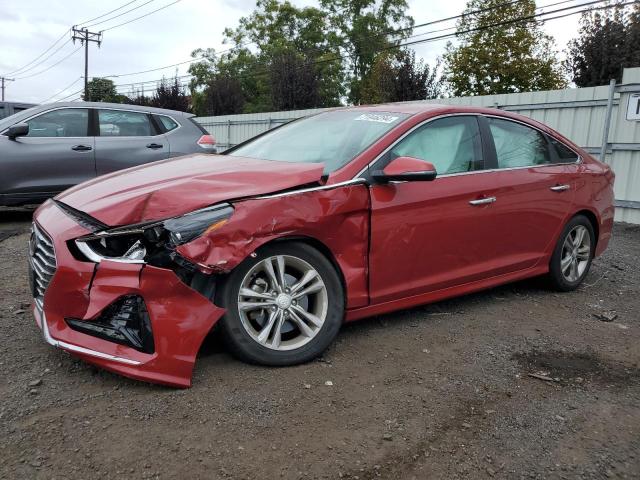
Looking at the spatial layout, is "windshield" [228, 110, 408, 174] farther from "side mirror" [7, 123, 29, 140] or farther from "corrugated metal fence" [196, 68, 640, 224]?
"corrugated metal fence" [196, 68, 640, 224]

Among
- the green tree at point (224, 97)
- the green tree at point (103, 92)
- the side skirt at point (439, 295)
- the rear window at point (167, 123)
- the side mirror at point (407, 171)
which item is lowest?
the side skirt at point (439, 295)

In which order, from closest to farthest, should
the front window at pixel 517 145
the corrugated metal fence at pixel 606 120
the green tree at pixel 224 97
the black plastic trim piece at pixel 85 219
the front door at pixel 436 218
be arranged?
1. the black plastic trim piece at pixel 85 219
2. the front door at pixel 436 218
3. the front window at pixel 517 145
4. the corrugated metal fence at pixel 606 120
5. the green tree at pixel 224 97

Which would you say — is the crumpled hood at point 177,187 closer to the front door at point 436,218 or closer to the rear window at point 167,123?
the front door at point 436,218

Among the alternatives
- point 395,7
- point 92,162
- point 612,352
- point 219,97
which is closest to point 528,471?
point 612,352

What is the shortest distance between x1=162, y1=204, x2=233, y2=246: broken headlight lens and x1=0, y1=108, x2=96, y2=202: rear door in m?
5.24

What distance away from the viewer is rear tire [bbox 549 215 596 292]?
4.71 metres

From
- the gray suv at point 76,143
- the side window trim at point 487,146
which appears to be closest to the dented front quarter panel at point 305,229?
the side window trim at point 487,146

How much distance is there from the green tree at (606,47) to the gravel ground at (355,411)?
18.8 meters

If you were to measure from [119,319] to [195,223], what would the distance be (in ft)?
1.92

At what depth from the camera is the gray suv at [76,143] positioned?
276 inches

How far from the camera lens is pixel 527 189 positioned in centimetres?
426

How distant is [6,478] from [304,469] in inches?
43.6

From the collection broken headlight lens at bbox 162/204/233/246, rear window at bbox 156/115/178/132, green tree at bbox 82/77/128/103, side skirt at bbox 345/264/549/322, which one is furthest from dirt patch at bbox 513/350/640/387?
green tree at bbox 82/77/128/103

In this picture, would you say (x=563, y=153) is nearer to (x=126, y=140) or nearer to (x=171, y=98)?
(x=126, y=140)
